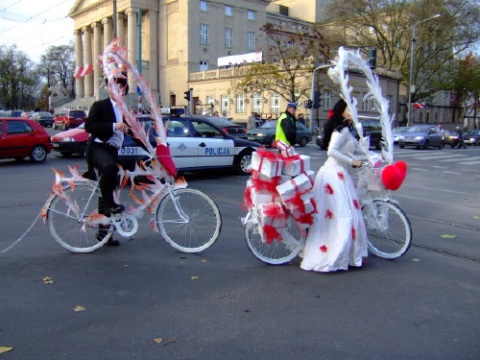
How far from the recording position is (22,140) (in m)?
15.2

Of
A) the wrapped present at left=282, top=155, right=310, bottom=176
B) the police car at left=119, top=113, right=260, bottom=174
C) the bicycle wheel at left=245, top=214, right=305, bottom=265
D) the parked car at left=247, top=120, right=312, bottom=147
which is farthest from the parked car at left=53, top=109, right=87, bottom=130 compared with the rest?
the wrapped present at left=282, top=155, right=310, bottom=176

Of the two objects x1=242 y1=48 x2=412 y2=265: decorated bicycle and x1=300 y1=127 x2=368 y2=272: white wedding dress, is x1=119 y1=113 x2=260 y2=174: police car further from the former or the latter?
x1=300 y1=127 x2=368 y2=272: white wedding dress

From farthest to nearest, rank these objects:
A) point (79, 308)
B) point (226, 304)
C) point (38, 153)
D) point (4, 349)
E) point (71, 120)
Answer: point (71, 120) < point (38, 153) < point (226, 304) < point (79, 308) < point (4, 349)

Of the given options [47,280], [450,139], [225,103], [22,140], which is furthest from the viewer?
[225,103]

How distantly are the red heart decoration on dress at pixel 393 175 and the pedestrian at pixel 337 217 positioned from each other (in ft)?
1.37

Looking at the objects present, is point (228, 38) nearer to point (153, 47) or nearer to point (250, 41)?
point (250, 41)

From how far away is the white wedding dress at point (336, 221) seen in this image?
188 inches

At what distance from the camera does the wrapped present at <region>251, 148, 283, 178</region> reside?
4.59 metres

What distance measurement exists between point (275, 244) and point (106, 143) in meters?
2.23

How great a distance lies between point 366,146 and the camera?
516 centimetres

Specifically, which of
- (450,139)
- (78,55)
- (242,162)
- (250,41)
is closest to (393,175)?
(242,162)

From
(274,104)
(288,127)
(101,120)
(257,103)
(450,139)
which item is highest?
(257,103)

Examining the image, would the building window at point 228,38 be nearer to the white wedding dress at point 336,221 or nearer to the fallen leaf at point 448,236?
the fallen leaf at point 448,236

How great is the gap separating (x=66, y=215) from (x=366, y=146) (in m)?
3.51
